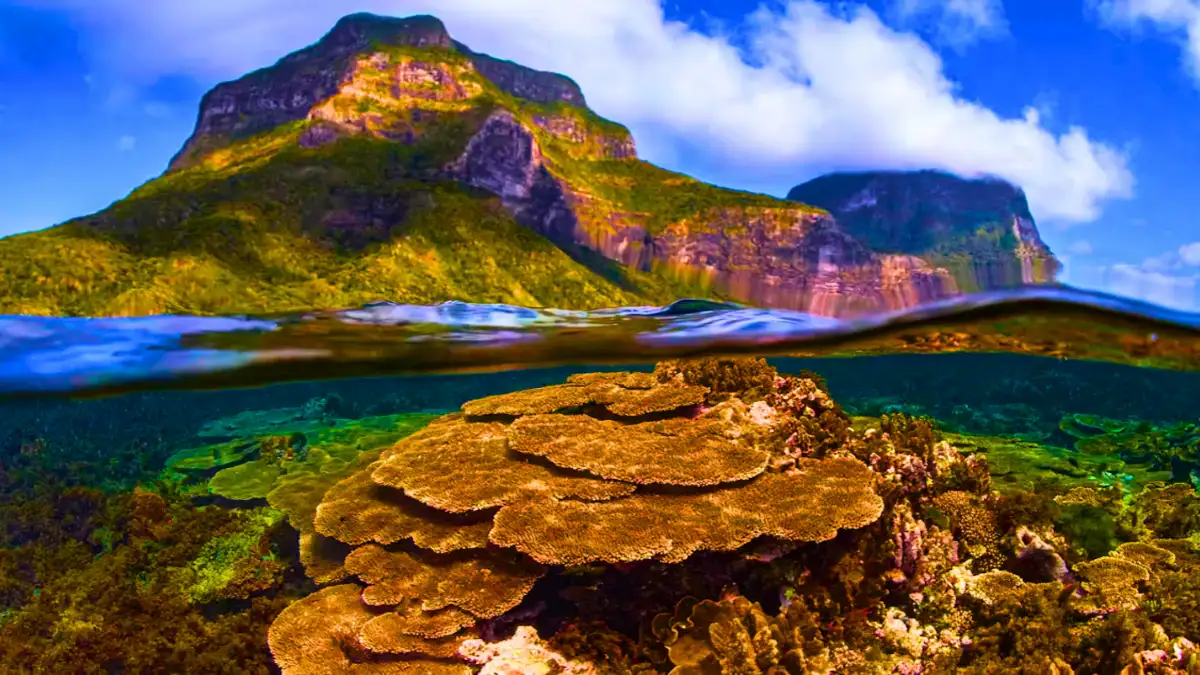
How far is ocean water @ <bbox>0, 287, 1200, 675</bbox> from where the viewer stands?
7.72 metres

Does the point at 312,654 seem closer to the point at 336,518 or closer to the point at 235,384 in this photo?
the point at 336,518

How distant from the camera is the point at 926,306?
1346 centimetres

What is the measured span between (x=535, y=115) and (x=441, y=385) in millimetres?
92740

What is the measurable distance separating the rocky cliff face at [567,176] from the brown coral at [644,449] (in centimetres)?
624

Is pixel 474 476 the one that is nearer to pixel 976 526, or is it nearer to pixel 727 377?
pixel 727 377

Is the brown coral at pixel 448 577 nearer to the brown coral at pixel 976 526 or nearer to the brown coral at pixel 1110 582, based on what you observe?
the brown coral at pixel 976 526

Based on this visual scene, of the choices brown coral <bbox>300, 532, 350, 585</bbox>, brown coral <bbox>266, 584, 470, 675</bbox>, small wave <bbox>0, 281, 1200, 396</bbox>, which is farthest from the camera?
small wave <bbox>0, 281, 1200, 396</bbox>

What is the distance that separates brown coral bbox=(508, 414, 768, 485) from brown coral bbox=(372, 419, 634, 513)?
0.21 meters

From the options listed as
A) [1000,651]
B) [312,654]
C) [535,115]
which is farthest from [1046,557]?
[535,115]

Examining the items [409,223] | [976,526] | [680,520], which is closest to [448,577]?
[680,520]

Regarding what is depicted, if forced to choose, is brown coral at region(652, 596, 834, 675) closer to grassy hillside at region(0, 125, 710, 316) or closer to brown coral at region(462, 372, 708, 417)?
brown coral at region(462, 372, 708, 417)

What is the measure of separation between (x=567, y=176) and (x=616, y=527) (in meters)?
88.0

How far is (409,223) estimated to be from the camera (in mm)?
66750

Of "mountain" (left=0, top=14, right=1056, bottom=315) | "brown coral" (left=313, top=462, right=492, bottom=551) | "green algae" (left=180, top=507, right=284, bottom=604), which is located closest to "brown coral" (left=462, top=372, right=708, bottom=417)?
"brown coral" (left=313, top=462, right=492, bottom=551)
